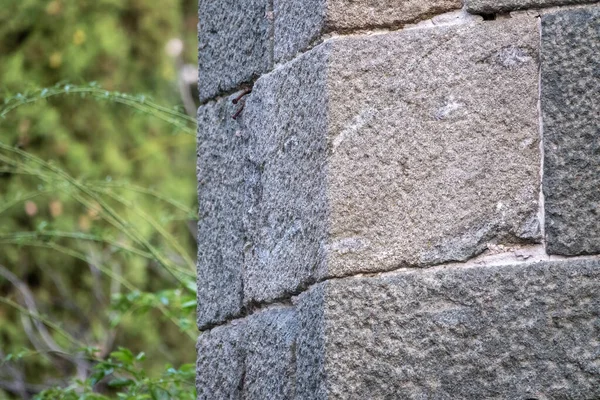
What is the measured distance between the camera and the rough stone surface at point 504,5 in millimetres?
1653

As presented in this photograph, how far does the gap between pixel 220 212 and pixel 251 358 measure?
359mm

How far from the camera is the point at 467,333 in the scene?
158 centimetres

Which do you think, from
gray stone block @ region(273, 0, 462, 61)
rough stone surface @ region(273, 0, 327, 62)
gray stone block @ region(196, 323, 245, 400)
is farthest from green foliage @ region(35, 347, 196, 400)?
gray stone block @ region(273, 0, 462, 61)

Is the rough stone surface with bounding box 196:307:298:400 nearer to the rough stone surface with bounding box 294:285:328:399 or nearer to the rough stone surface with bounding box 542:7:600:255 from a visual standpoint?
the rough stone surface with bounding box 294:285:328:399

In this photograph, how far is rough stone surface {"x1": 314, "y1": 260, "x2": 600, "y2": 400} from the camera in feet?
5.09

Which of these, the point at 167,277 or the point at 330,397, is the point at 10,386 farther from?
the point at 330,397

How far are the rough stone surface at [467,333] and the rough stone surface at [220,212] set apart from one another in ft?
1.55

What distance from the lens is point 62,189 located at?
10.3 ft

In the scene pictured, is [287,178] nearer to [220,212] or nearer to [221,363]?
[220,212]

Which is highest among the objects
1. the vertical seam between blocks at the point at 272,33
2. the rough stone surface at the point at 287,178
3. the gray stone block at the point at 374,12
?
the gray stone block at the point at 374,12


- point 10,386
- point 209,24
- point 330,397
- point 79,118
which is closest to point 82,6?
point 79,118

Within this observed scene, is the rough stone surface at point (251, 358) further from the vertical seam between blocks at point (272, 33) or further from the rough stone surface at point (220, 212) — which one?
the vertical seam between blocks at point (272, 33)

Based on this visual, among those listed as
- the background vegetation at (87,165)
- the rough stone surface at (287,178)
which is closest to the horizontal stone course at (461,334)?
the rough stone surface at (287,178)

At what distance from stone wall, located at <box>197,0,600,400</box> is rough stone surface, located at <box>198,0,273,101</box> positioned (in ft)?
0.74
